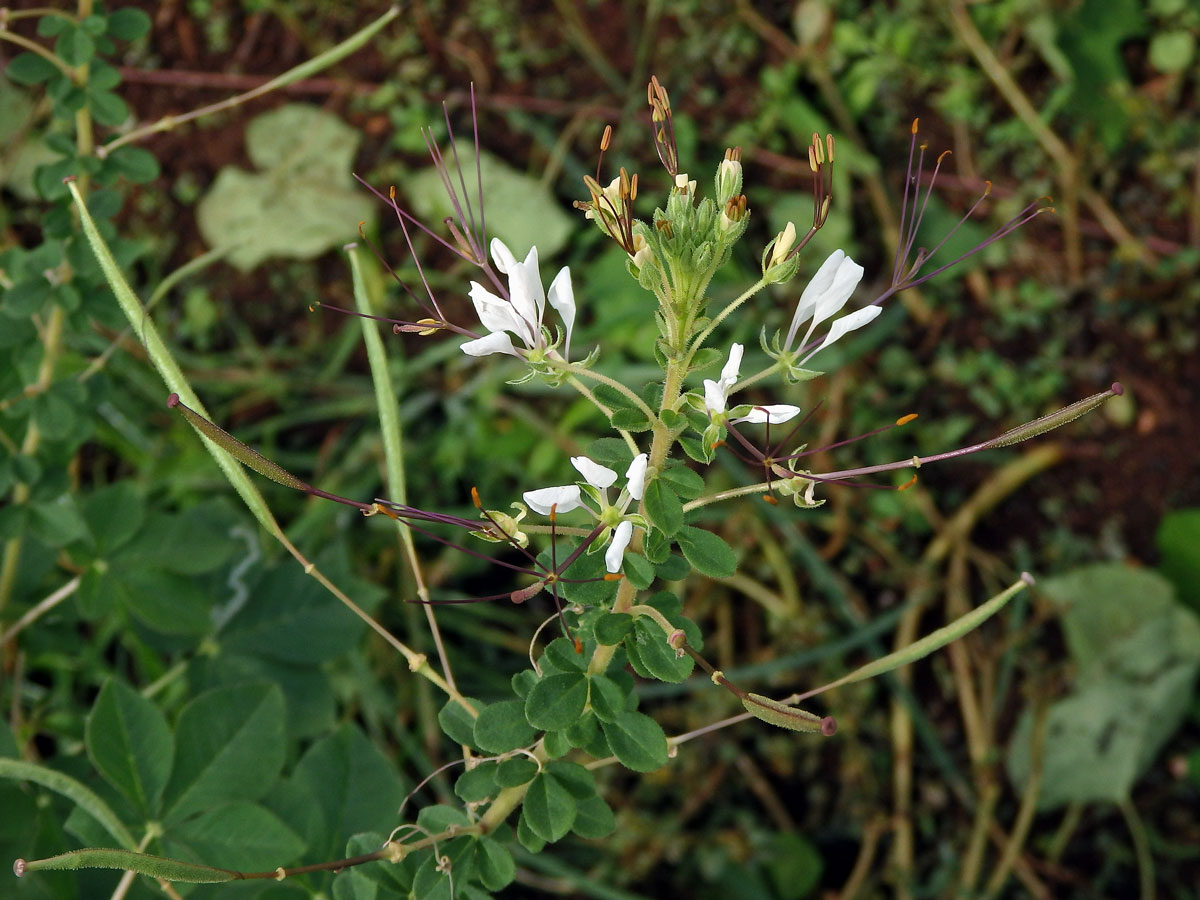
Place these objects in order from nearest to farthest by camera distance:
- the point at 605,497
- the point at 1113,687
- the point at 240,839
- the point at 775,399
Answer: the point at 605,497 < the point at 240,839 < the point at 1113,687 < the point at 775,399

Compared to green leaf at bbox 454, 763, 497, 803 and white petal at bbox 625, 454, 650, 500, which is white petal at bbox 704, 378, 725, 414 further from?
green leaf at bbox 454, 763, 497, 803

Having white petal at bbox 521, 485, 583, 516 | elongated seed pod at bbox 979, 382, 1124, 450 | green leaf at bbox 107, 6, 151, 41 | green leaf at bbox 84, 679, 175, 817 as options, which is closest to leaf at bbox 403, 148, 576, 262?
green leaf at bbox 107, 6, 151, 41

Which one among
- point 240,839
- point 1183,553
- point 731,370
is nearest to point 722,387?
point 731,370

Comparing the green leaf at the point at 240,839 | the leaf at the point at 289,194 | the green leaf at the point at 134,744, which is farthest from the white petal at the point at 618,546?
the leaf at the point at 289,194

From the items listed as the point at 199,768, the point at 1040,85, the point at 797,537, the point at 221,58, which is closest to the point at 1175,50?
the point at 1040,85

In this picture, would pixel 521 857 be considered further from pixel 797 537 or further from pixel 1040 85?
pixel 1040 85

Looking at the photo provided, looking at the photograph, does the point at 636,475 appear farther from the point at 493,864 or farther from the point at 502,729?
the point at 493,864

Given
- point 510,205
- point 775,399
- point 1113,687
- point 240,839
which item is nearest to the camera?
point 240,839
